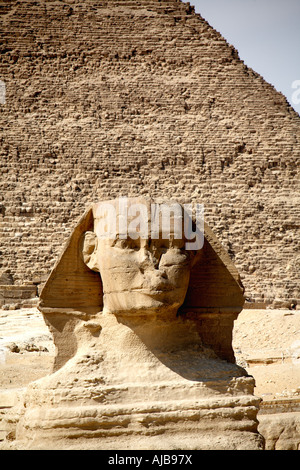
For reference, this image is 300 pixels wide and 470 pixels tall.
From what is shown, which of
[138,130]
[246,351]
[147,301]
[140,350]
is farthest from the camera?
[138,130]

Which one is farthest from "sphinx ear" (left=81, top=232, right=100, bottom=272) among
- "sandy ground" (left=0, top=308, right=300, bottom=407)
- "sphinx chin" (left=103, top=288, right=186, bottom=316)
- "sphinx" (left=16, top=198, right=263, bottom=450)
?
"sandy ground" (left=0, top=308, right=300, bottom=407)

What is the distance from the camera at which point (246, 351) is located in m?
18.0

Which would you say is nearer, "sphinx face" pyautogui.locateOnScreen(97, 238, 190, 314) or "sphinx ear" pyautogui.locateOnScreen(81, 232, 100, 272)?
"sphinx face" pyautogui.locateOnScreen(97, 238, 190, 314)

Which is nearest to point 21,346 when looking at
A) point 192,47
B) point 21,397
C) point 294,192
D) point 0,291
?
point 21,397

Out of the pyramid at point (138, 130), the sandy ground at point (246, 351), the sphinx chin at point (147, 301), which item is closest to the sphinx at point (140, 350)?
the sphinx chin at point (147, 301)

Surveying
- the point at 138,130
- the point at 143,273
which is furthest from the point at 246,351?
the point at 138,130

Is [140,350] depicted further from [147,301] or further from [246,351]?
[246,351]

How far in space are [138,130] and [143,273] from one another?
A: 64.4 m

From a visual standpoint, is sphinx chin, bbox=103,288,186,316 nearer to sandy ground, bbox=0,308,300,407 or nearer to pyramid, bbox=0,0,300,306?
sandy ground, bbox=0,308,300,407

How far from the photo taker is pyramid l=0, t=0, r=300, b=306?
63156 mm

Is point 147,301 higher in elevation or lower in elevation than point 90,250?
lower

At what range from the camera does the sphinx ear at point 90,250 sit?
4.39 meters
